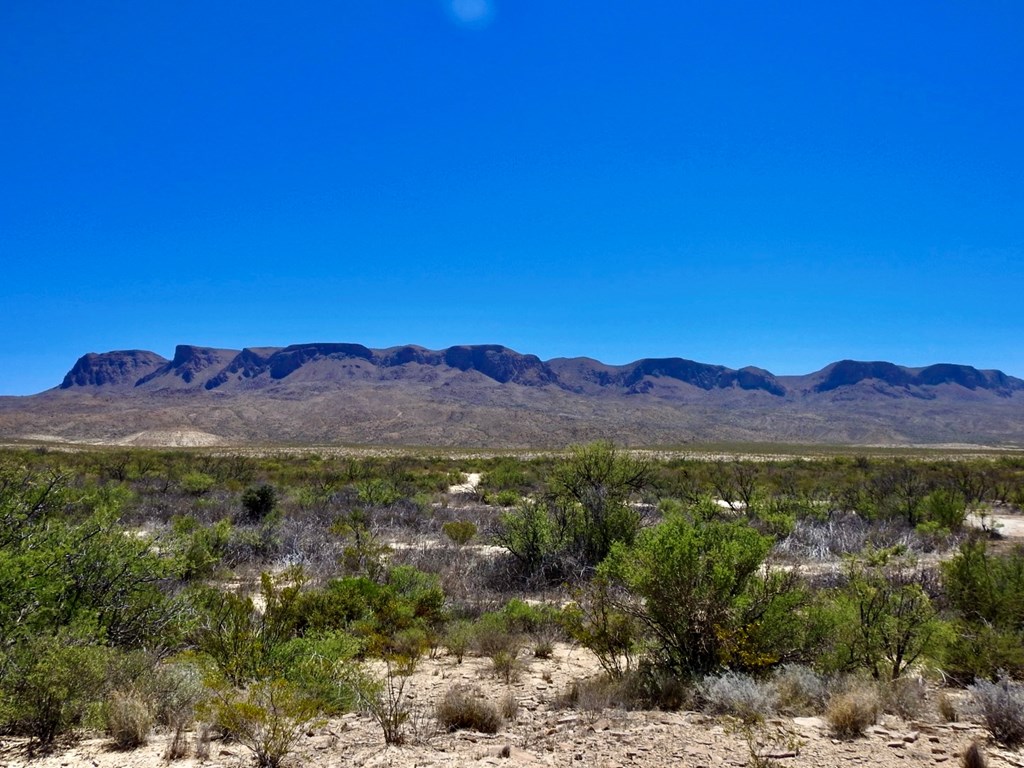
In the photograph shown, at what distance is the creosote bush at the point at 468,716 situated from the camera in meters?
4.73

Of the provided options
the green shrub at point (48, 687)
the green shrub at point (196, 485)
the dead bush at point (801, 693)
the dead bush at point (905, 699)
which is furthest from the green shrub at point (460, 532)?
the green shrub at point (196, 485)

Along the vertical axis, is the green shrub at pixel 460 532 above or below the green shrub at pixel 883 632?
below

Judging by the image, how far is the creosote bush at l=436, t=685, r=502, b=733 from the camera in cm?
473

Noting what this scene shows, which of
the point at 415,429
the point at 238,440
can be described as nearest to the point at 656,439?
the point at 415,429

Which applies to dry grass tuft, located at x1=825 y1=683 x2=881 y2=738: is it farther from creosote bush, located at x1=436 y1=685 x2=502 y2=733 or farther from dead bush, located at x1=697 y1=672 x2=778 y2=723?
creosote bush, located at x1=436 y1=685 x2=502 y2=733

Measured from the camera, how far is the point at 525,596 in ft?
32.1

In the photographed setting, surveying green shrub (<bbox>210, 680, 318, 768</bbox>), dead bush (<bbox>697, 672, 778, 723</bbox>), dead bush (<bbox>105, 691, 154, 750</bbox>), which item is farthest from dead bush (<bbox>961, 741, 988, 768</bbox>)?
dead bush (<bbox>105, 691, 154, 750</bbox>)

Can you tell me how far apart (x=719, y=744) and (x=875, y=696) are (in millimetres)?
1321

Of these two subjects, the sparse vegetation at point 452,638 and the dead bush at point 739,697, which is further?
the dead bush at point 739,697

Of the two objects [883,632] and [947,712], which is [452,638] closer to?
[883,632]

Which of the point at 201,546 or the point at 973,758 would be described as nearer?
the point at 973,758

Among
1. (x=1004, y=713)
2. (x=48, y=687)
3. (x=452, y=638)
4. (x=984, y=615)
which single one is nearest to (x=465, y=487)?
(x=452, y=638)

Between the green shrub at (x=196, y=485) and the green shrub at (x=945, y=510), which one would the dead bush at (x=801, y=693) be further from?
the green shrub at (x=196, y=485)

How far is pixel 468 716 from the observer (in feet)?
15.6
